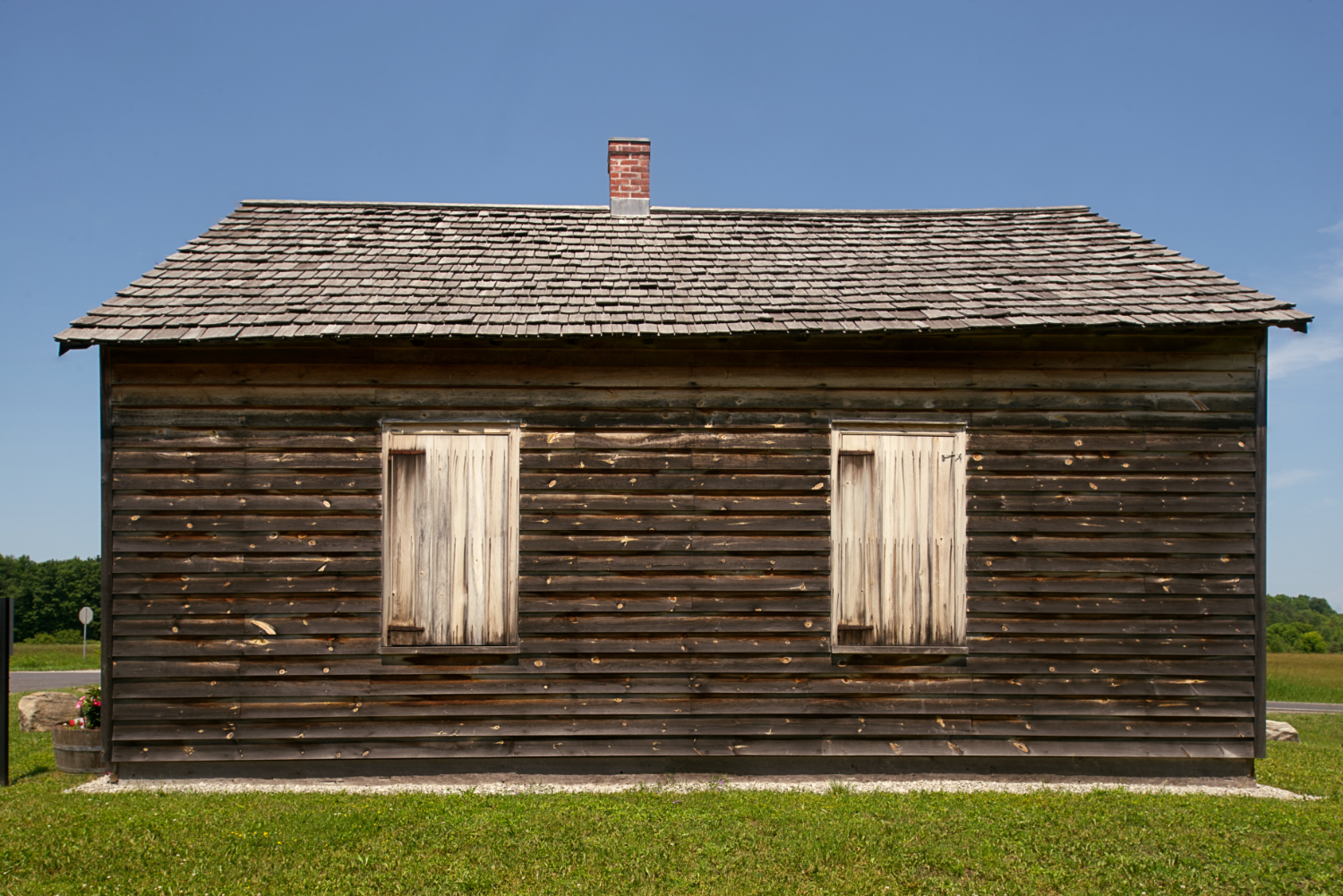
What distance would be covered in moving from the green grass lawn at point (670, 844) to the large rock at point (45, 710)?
3.58 metres

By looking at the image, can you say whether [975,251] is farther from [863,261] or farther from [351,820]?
[351,820]

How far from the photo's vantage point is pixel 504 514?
7.39 meters

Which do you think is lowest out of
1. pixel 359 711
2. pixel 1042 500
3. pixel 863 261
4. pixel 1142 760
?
pixel 1142 760

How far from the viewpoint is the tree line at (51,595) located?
47.4m

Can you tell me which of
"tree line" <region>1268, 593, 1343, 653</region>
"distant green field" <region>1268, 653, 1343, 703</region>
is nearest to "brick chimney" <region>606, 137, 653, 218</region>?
"distant green field" <region>1268, 653, 1343, 703</region>

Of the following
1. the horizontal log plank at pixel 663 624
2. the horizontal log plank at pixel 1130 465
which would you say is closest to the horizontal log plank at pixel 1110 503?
the horizontal log plank at pixel 1130 465

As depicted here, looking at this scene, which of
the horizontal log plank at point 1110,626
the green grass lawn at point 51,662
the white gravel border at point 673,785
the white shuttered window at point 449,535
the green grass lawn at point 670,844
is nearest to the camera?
the green grass lawn at point 670,844

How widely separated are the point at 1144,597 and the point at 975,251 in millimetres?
3978

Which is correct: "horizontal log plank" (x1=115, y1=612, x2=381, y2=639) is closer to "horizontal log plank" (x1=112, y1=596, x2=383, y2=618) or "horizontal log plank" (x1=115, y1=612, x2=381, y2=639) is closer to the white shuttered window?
"horizontal log plank" (x1=112, y1=596, x2=383, y2=618)

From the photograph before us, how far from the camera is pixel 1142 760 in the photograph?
7457mm

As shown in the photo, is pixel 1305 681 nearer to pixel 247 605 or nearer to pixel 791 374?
pixel 791 374

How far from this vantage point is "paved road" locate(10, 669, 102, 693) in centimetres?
1866

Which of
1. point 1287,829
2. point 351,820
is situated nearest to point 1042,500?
point 1287,829

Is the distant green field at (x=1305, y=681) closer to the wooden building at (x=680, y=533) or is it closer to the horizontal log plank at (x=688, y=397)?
the wooden building at (x=680, y=533)
